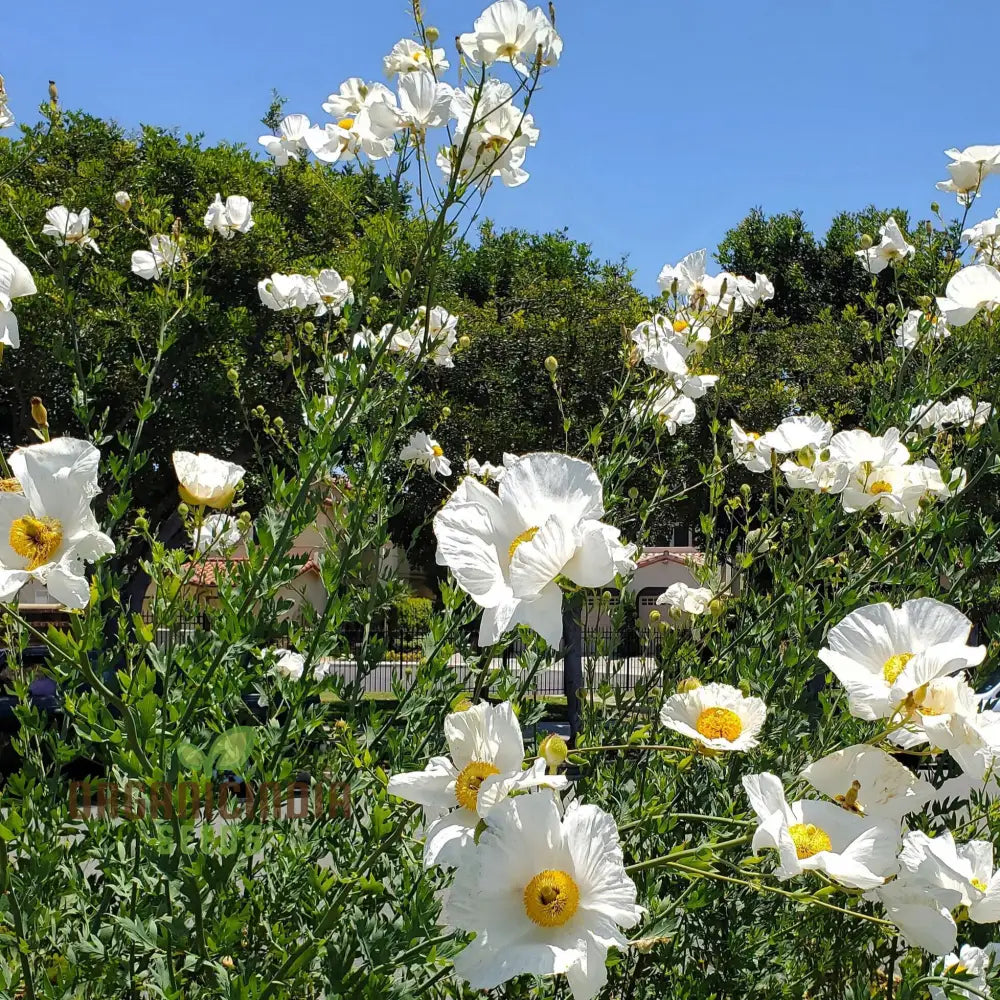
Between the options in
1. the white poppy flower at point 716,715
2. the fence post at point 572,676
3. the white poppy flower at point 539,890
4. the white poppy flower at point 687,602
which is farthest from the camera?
the fence post at point 572,676

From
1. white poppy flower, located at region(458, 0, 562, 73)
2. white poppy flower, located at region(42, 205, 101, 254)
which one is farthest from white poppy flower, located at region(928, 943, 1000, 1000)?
white poppy flower, located at region(42, 205, 101, 254)

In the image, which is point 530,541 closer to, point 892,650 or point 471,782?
point 471,782

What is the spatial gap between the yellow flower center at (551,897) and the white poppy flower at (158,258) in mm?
2605

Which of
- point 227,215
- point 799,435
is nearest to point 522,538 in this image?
point 799,435

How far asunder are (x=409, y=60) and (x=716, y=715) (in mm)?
1506

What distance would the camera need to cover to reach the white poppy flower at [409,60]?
2115 mm

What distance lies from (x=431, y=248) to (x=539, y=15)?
45 centimetres

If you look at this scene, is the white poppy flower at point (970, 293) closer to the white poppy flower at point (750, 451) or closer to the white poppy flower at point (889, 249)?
the white poppy flower at point (750, 451)

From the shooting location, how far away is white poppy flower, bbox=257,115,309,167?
280 centimetres

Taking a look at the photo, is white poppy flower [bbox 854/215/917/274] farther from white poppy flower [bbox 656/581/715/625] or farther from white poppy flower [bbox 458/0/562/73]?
white poppy flower [bbox 458/0/562/73]

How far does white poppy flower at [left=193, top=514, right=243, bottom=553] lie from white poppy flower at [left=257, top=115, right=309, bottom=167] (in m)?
1.02

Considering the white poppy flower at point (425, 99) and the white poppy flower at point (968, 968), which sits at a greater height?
the white poppy flower at point (425, 99)

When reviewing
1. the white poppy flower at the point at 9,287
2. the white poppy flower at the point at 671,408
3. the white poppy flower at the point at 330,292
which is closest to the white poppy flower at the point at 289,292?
the white poppy flower at the point at 330,292

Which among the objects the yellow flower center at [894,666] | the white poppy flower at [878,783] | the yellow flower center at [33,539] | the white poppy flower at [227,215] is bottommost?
the white poppy flower at [878,783]
